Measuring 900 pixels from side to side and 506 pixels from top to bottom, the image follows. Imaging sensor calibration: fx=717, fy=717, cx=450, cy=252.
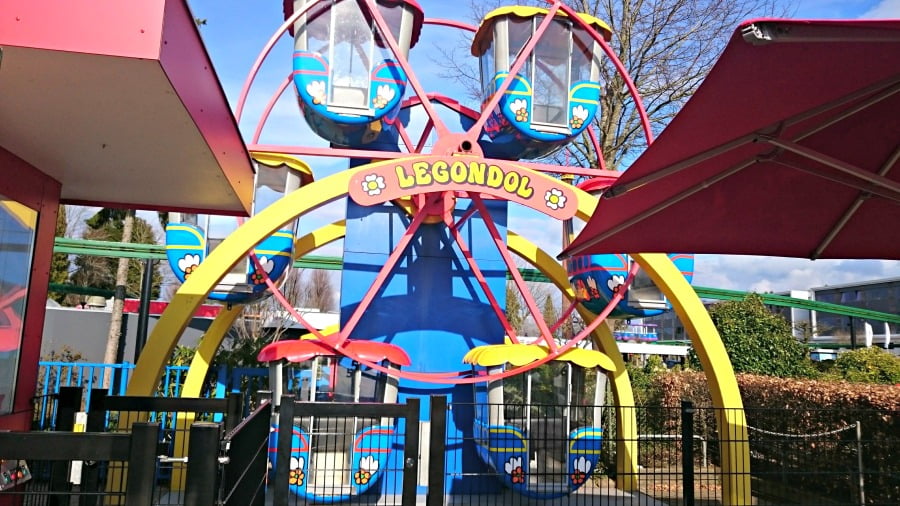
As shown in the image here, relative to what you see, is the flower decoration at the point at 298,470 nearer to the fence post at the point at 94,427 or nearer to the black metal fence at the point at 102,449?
the fence post at the point at 94,427

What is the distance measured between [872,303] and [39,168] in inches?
2075

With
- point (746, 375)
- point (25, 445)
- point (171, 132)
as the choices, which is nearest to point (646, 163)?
point (171, 132)

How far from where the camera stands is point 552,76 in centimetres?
922

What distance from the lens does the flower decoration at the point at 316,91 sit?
8.48m

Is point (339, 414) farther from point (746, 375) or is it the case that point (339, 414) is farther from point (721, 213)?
point (746, 375)

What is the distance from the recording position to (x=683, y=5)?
56.4 feet

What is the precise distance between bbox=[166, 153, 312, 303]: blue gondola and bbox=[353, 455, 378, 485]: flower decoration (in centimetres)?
261

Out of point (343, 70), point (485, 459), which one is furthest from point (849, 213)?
point (485, 459)

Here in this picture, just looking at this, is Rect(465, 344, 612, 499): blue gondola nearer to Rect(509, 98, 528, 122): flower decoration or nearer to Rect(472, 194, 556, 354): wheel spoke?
Rect(472, 194, 556, 354): wheel spoke

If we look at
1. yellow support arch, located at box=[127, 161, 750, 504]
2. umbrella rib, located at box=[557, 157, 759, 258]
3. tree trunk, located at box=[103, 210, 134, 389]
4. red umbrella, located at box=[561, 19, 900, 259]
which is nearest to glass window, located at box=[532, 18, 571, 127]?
yellow support arch, located at box=[127, 161, 750, 504]

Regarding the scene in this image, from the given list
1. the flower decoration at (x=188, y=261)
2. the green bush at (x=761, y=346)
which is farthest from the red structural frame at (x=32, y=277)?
the green bush at (x=761, y=346)

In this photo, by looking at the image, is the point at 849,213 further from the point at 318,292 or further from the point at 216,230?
the point at 318,292

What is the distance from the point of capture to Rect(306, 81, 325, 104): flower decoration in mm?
8477

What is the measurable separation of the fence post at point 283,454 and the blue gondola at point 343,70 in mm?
4444
